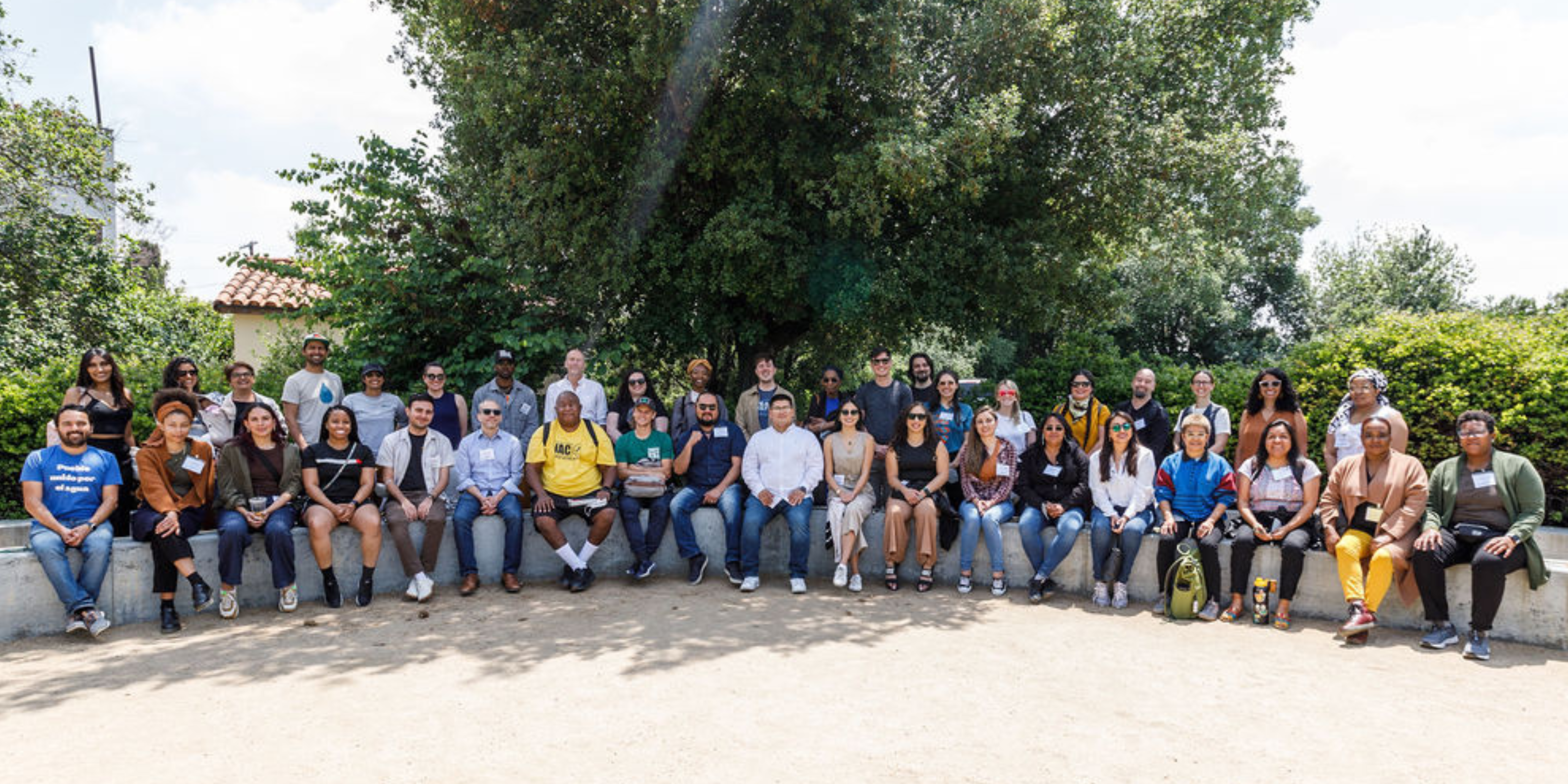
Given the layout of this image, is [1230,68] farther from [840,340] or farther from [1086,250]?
[840,340]

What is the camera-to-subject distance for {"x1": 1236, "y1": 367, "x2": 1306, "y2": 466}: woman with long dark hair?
681 cm

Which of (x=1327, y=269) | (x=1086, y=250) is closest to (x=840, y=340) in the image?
(x=1086, y=250)

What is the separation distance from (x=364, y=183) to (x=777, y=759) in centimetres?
904

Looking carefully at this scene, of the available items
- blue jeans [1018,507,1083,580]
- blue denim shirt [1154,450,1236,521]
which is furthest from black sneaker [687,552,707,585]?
blue denim shirt [1154,450,1236,521]

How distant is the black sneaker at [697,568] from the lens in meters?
7.18

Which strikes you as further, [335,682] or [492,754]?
[335,682]

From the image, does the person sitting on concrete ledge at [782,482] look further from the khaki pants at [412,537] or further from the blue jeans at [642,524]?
the khaki pants at [412,537]

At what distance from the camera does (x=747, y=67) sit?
9.70 metres

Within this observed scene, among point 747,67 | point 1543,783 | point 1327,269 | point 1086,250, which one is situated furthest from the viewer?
point 1327,269

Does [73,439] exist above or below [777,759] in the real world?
above

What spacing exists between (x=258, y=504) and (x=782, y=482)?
12.7ft

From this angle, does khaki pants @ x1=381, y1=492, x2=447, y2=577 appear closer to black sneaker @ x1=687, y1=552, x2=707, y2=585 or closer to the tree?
black sneaker @ x1=687, y1=552, x2=707, y2=585

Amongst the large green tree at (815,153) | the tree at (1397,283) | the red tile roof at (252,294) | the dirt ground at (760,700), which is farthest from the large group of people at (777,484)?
the tree at (1397,283)

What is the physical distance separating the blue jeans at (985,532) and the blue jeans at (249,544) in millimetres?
4974
